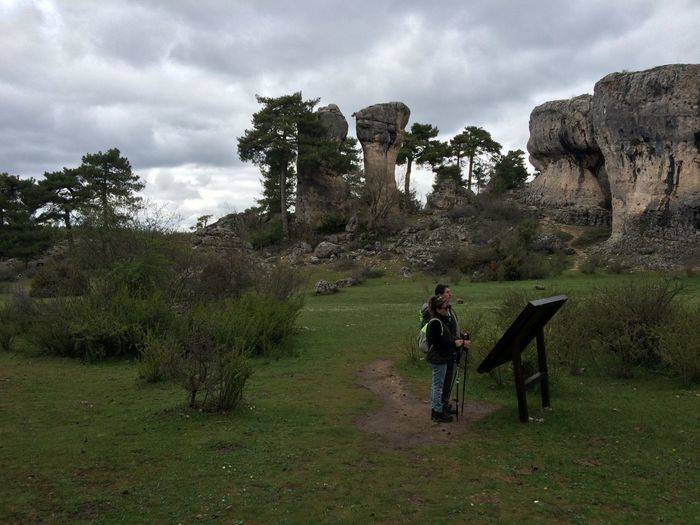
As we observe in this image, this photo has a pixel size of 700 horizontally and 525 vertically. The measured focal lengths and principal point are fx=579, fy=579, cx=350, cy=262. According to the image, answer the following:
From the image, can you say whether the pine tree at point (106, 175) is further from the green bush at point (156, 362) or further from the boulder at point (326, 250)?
the green bush at point (156, 362)

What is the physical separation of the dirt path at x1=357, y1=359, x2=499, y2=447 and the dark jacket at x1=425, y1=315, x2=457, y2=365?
85 centimetres

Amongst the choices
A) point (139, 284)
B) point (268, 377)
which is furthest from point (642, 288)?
point (139, 284)

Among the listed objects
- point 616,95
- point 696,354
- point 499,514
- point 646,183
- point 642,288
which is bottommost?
point 499,514

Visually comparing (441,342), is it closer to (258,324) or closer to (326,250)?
(258,324)

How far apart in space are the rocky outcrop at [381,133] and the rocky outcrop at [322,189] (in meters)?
2.22

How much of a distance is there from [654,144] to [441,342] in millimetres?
27752

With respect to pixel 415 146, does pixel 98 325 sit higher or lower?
lower

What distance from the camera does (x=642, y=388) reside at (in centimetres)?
914

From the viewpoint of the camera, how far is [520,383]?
282 inches

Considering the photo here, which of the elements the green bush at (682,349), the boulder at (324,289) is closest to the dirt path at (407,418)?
the green bush at (682,349)

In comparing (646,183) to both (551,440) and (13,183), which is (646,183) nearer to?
(551,440)

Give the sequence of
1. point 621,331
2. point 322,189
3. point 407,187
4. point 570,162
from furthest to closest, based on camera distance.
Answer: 1. point 407,187
2. point 322,189
3. point 570,162
4. point 621,331

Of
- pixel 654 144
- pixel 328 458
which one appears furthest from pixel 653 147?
pixel 328 458

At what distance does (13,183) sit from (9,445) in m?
41.0
